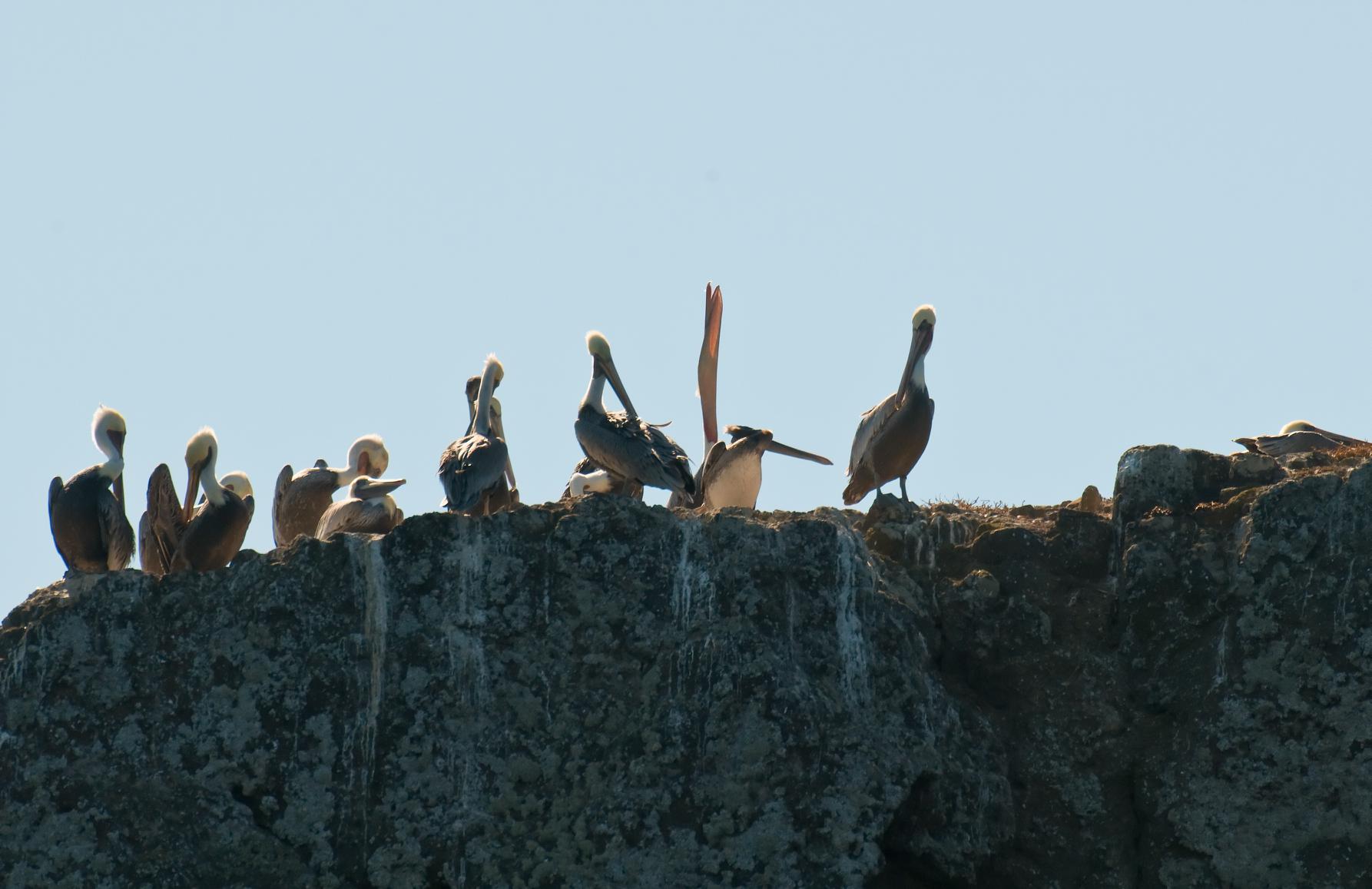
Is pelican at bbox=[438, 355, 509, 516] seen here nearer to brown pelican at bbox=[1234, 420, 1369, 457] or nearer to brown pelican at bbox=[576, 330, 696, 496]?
brown pelican at bbox=[576, 330, 696, 496]

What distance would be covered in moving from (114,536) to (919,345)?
7.46m

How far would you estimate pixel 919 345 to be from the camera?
70.0 feet

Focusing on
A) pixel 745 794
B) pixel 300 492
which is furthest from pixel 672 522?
pixel 300 492

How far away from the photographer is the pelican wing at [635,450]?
62.3ft

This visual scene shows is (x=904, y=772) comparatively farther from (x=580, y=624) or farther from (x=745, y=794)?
(x=580, y=624)

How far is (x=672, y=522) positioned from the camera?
1641 centimetres

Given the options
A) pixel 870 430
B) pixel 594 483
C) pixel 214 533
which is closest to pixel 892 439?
pixel 870 430

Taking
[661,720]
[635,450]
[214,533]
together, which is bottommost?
[661,720]

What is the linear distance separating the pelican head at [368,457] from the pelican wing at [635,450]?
2.98 m

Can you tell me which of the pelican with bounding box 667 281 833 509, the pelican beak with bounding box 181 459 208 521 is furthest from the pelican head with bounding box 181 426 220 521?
the pelican with bounding box 667 281 833 509

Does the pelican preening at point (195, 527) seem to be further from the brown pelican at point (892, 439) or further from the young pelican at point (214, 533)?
the brown pelican at point (892, 439)

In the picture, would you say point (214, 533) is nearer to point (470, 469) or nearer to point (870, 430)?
Answer: point (470, 469)

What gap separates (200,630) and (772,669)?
13.0ft

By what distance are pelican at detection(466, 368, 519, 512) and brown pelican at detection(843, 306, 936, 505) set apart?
3001 mm
